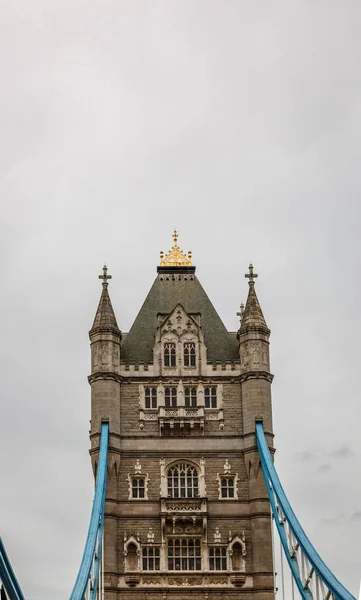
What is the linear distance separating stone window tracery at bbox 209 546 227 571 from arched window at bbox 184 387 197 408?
7965 mm

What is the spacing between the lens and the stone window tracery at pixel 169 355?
66062mm

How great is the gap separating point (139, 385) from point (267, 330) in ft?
25.6

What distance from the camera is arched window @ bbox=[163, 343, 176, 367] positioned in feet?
217

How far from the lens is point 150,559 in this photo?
60625 millimetres

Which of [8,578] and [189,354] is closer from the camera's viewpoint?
[8,578]

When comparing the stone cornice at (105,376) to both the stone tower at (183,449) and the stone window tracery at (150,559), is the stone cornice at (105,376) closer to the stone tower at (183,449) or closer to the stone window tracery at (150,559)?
the stone tower at (183,449)

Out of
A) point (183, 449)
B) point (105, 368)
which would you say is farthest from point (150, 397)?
point (183, 449)

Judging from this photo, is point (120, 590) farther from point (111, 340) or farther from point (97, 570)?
point (111, 340)

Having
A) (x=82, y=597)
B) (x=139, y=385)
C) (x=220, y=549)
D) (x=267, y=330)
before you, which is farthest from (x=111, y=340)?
(x=82, y=597)

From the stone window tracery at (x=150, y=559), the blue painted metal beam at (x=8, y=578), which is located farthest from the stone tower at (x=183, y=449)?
the blue painted metal beam at (x=8, y=578)

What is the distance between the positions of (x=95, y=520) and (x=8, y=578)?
Result: 1499 centimetres

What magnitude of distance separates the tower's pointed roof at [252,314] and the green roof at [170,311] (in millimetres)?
1481

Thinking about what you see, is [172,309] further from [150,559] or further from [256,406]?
[150,559]

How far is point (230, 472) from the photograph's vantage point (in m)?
62.8
